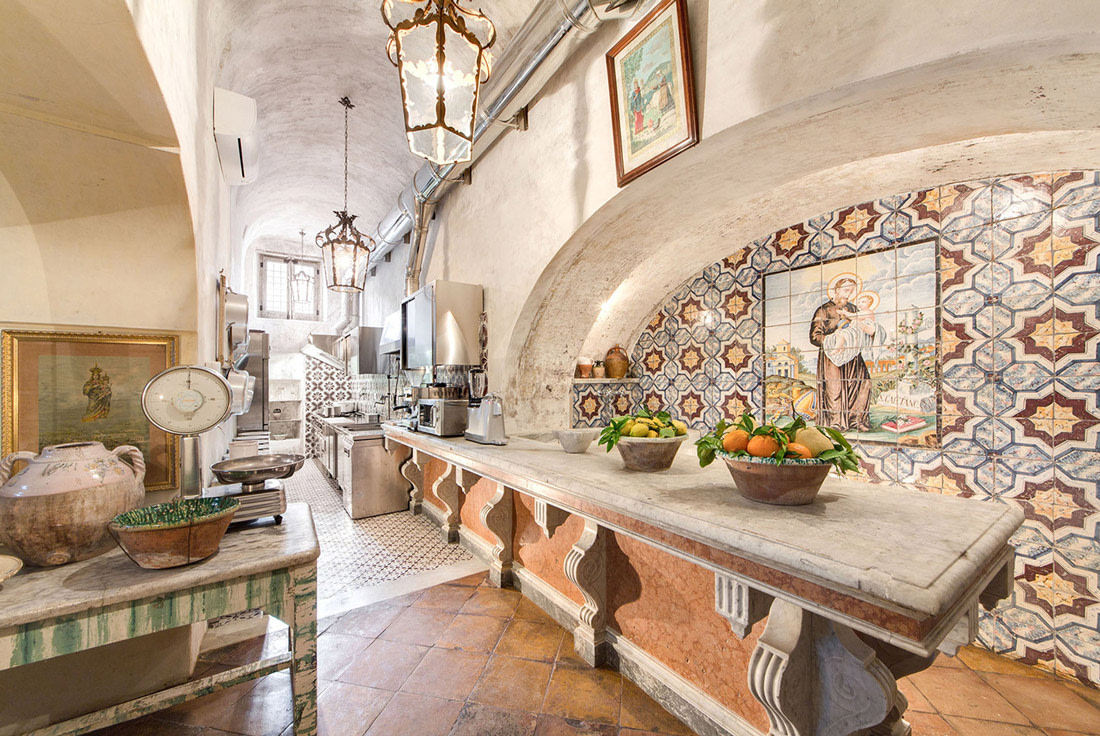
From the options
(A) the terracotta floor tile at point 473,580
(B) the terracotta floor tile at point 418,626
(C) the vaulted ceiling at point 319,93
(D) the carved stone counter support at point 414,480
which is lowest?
(A) the terracotta floor tile at point 473,580

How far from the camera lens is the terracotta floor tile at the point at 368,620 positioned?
2567 millimetres

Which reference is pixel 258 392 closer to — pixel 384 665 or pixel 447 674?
pixel 384 665

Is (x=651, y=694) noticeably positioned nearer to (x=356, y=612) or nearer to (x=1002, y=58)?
(x=356, y=612)

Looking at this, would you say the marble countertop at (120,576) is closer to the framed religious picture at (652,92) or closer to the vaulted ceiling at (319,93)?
the framed religious picture at (652,92)

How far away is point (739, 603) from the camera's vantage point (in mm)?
1296

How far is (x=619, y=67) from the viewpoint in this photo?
7.63 feet

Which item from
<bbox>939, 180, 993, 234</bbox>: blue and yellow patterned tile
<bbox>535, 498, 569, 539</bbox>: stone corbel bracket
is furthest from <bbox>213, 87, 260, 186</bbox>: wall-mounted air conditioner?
<bbox>939, 180, 993, 234</bbox>: blue and yellow patterned tile

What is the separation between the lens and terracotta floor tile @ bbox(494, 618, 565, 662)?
2.34 m

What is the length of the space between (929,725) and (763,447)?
173 cm

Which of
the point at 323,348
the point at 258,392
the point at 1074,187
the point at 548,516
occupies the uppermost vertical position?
the point at 1074,187

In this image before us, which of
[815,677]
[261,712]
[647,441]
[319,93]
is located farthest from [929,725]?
[319,93]

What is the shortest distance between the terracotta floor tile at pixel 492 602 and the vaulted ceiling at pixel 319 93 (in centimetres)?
415

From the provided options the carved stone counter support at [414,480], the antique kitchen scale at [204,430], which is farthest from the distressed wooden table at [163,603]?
the carved stone counter support at [414,480]

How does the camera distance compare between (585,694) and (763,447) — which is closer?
(763,447)
